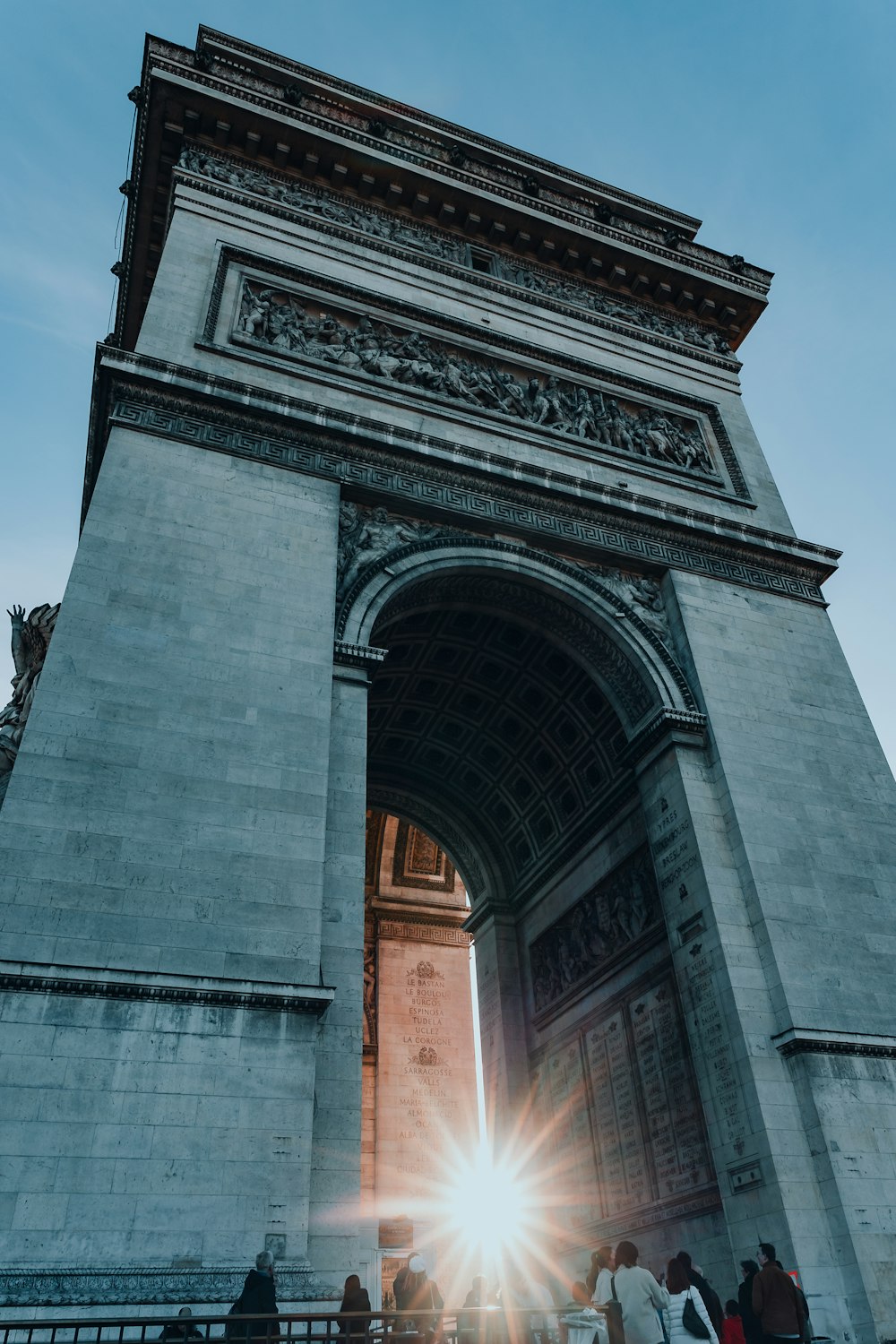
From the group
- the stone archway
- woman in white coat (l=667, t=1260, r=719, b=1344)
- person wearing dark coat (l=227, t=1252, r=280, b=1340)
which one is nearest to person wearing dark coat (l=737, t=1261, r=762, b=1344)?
woman in white coat (l=667, t=1260, r=719, b=1344)

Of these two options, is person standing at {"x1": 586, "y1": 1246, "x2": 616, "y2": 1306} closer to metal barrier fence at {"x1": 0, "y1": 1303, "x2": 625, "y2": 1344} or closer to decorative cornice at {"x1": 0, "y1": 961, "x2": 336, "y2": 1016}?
metal barrier fence at {"x1": 0, "y1": 1303, "x2": 625, "y2": 1344}

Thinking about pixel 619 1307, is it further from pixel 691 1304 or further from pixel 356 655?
pixel 356 655

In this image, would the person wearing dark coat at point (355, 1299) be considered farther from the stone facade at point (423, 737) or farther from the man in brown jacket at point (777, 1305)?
the man in brown jacket at point (777, 1305)

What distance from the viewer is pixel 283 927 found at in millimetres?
10578

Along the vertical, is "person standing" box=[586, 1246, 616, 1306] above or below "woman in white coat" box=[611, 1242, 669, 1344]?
above

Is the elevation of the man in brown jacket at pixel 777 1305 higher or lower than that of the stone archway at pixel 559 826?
lower

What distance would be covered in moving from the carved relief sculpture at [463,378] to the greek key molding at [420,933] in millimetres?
12507

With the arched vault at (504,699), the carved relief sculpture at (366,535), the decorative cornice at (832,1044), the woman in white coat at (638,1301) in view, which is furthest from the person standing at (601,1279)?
the carved relief sculpture at (366,535)

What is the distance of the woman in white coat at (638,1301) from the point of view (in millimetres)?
7555

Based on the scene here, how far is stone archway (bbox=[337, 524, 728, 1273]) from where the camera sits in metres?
15.0

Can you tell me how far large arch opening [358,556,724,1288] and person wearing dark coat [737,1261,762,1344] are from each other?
10.5 ft

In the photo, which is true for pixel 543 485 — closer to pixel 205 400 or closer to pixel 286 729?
pixel 205 400

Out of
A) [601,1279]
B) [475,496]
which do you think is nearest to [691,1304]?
[601,1279]

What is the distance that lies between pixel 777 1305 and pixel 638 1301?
208cm
